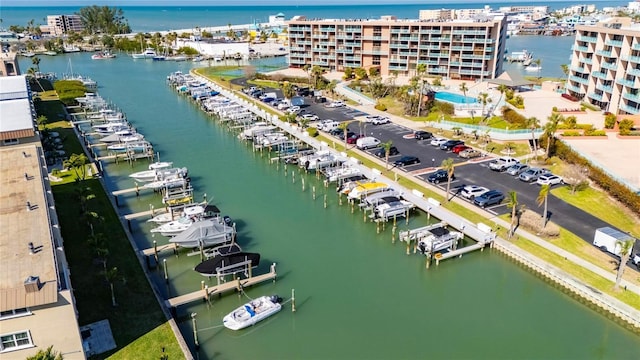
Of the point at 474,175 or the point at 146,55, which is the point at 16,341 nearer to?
the point at 474,175

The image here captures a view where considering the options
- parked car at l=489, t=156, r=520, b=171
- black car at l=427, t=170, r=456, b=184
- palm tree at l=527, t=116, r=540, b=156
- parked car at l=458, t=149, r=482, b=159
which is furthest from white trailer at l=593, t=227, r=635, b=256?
palm tree at l=527, t=116, r=540, b=156

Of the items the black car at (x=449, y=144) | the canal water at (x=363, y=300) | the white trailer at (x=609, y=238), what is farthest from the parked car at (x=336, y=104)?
the white trailer at (x=609, y=238)

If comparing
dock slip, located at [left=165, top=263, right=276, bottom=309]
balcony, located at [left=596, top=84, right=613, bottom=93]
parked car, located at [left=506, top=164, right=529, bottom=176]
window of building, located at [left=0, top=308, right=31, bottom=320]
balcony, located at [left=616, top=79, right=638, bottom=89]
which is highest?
balcony, located at [left=616, top=79, right=638, bottom=89]

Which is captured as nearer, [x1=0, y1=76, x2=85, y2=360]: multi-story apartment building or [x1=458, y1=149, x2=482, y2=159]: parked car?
[x1=0, y1=76, x2=85, y2=360]: multi-story apartment building

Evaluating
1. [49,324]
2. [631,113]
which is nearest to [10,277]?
[49,324]

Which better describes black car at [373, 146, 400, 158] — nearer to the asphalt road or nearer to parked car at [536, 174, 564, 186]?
the asphalt road

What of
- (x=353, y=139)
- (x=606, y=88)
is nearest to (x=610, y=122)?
(x=606, y=88)

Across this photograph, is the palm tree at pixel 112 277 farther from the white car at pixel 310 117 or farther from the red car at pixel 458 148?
the white car at pixel 310 117
